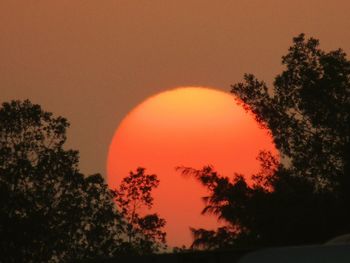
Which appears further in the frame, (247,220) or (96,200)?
(96,200)

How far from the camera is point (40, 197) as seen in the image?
52.3m

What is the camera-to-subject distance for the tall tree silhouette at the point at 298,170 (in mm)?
42656

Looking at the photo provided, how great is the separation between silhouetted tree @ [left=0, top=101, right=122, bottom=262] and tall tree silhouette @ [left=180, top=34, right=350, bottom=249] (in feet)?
23.8

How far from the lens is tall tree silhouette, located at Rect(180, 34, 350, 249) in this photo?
140 ft

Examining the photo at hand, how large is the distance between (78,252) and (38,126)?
576 centimetres

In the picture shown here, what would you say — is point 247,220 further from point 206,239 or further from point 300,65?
point 300,65

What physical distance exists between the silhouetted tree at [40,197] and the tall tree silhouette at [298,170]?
23.8 feet

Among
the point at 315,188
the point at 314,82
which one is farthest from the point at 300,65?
the point at 315,188

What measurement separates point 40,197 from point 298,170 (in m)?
12.6

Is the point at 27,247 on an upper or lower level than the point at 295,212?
upper

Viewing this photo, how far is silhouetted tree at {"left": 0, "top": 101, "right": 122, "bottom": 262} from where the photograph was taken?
52.0 meters

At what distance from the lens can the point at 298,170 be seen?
147ft

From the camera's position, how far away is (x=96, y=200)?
54.3 meters

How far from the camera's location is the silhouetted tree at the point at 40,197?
52031 mm
